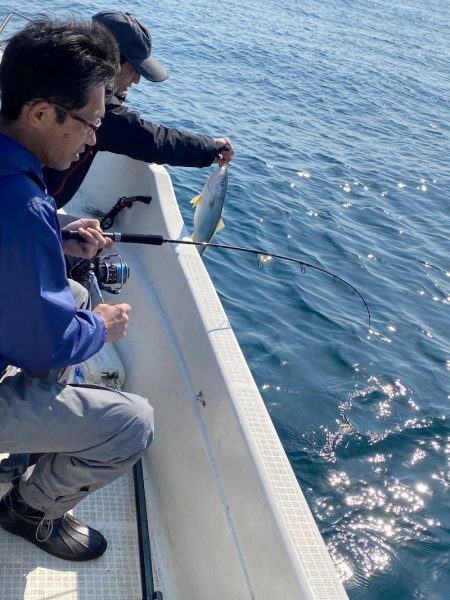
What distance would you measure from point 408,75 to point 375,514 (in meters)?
16.8

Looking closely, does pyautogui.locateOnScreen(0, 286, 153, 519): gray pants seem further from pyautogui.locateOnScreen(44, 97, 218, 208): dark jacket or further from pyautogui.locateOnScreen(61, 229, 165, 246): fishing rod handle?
pyautogui.locateOnScreen(44, 97, 218, 208): dark jacket

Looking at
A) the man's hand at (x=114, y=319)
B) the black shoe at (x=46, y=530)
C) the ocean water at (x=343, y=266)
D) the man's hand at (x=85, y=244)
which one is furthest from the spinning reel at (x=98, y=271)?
the ocean water at (x=343, y=266)

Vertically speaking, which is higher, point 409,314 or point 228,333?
point 228,333

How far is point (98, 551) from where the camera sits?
2.81m

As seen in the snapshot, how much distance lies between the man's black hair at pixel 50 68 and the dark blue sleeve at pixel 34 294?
1.14 ft

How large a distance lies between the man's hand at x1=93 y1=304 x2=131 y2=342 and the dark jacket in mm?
1079

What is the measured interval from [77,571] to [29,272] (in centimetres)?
155

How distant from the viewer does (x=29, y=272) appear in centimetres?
190

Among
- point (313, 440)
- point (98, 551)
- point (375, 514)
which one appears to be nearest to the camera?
point (98, 551)

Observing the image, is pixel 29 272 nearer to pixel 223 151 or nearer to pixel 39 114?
pixel 39 114

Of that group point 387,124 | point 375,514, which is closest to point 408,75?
point 387,124

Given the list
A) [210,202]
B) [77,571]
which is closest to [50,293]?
[77,571]

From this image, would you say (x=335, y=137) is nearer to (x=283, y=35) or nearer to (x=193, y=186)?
(x=193, y=186)

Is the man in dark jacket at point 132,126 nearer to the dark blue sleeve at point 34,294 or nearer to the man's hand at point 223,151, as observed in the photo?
the man's hand at point 223,151
